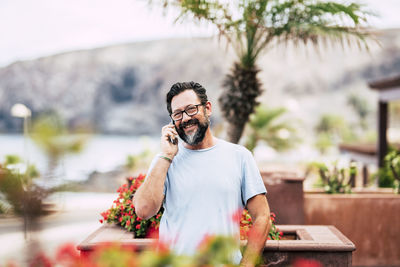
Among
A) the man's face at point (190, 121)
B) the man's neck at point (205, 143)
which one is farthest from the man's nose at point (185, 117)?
the man's neck at point (205, 143)

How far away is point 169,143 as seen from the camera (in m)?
2.07

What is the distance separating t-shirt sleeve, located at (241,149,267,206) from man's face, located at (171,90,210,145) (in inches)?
10.9

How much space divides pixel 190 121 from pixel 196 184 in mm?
339

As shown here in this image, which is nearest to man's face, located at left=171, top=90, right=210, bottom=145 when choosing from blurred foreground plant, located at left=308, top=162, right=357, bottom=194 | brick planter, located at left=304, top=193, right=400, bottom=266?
brick planter, located at left=304, top=193, right=400, bottom=266

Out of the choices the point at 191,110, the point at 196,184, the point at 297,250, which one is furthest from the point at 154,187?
the point at 297,250

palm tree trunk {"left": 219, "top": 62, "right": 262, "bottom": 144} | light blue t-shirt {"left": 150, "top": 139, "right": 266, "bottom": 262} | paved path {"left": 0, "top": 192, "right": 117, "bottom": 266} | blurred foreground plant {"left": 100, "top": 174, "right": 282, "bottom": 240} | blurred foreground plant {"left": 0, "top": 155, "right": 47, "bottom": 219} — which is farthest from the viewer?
palm tree trunk {"left": 219, "top": 62, "right": 262, "bottom": 144}

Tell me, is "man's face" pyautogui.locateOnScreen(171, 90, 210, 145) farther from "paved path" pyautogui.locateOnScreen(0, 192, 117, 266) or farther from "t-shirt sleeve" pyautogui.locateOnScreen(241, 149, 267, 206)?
"paved path" pyautogui.locateOnScreen(0, 192, 117, 266)

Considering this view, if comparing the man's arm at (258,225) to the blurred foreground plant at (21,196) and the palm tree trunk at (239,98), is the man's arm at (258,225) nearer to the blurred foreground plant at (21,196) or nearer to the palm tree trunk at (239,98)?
the blurred foreground plant at (21,196)

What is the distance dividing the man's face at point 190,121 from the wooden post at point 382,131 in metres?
8.20

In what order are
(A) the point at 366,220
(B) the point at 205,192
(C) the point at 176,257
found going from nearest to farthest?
(C) the point at 176,257 < (B) the point at 205,192 < (A) the point at 366,220

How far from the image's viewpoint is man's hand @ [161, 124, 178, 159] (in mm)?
2045

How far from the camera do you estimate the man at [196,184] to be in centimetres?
195

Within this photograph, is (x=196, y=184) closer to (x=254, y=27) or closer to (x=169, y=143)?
(x=169, y=143)

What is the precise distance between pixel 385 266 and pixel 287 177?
1.75 meters
